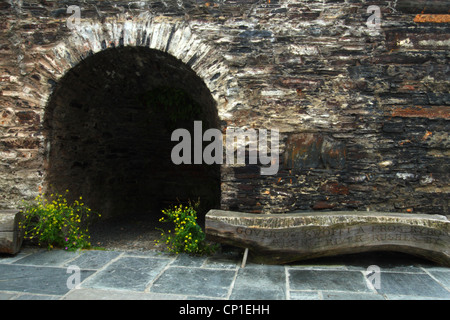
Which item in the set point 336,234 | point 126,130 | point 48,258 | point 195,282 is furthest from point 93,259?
point 126,130

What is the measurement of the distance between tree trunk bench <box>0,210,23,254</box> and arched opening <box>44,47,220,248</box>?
48 centimetres

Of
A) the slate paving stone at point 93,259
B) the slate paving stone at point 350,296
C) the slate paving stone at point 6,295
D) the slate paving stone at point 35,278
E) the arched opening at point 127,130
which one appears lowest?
the slate paving stone at point 350,296

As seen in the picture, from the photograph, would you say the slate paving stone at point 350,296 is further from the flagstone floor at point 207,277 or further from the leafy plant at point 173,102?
the leafy plant at point 173,102

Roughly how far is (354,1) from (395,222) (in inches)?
87.2

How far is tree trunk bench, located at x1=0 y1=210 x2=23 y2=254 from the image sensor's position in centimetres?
324

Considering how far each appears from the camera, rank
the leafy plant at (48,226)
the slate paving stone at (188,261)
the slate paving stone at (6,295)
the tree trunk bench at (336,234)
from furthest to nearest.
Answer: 1. the leafy plant at (48,226)
2. the slate paving stone at (188,261)
3. the tree trunk bench at (336,234)
4. the slate paving stone at (6,295)

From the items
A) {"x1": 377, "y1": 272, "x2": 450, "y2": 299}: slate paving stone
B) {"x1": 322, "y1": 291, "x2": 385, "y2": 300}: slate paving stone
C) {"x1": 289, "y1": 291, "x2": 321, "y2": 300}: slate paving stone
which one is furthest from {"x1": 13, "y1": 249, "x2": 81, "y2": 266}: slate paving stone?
{"x1": 377, "y1": 272, "x2": 450, "y2": 299}: slate paving stone

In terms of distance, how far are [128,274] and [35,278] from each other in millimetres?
739

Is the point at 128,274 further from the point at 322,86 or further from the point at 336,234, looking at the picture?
the point at 322,86

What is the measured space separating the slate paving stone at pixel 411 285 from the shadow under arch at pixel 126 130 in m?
2.37

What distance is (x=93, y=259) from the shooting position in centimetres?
323

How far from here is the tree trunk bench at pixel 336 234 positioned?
303 centimetres

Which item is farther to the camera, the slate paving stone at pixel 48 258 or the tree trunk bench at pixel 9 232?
the tree trunk bench at pixel 9 232

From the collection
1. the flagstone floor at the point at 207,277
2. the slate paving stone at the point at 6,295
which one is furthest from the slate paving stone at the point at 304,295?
the slate paving stone at the point at 6,295
